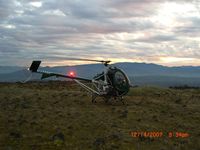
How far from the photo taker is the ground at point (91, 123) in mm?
20953

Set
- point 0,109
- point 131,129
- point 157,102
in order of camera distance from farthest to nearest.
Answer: point 157,102
point 0,109
point 131,129

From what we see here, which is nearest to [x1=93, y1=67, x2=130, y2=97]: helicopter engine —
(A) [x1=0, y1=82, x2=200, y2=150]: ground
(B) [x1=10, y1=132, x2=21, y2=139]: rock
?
(A) [x1=0, y1=82, x2=200, y2=150]: ground

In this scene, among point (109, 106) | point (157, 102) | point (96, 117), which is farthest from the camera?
point (157, 102)

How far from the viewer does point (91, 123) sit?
2542 centimetres

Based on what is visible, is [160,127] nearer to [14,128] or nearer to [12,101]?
[14,128]

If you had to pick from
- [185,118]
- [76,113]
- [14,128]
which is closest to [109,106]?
[76,113]

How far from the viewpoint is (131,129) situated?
24641 millimetres

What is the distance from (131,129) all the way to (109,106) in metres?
9.14

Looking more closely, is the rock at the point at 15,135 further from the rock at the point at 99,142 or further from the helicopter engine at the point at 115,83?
the helicopter engine at the point at 115,83

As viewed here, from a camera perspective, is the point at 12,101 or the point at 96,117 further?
the point at 12,101

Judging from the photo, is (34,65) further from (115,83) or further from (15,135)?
(15,135)

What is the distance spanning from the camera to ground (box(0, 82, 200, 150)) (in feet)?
68.7

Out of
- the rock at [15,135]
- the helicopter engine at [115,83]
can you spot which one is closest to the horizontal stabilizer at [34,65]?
the helicopter engine at [115,83]
